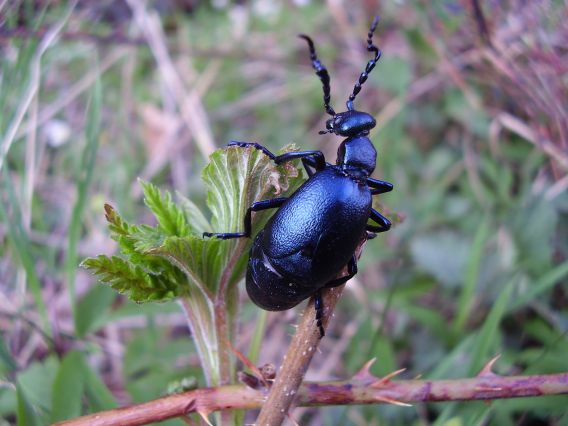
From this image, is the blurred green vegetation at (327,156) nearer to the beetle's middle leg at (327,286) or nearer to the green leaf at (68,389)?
the green leaf at (68,389)

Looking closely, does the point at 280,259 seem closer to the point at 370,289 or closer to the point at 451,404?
the point at 451,404

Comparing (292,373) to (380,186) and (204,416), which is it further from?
(380,186)

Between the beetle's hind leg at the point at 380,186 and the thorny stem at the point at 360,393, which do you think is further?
the beetle's hind leg at the point at 380,186

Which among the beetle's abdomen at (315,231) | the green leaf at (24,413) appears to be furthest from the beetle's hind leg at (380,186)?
the green leaf at (24,413)

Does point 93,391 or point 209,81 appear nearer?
point 93,391

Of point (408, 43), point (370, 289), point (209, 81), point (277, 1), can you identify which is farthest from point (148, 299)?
point (277, 1)

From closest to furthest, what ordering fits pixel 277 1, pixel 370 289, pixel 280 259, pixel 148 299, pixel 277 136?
pixel 148 299 < pixel 280 259 < pixel 370 289 < pixel 277 136 < pixel 277 1
